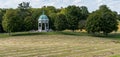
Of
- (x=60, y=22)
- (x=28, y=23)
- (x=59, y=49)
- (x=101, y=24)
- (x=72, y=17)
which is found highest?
(x=72, y=17)

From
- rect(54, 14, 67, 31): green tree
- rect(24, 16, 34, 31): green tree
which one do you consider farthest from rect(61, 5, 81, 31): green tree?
rect(24, 16, 34, 31): green tree

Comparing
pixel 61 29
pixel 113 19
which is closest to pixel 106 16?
pixel 113 19

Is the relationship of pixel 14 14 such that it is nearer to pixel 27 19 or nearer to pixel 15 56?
pixel 27 19

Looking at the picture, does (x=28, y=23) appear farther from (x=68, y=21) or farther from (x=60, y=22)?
(x=68, y=21)

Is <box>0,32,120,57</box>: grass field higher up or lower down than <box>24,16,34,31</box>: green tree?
lower down

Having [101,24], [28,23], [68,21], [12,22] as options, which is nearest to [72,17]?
[68,21]

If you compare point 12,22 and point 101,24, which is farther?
point 12,22

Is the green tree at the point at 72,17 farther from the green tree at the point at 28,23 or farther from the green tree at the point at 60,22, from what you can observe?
the green tree at the point at 28,23

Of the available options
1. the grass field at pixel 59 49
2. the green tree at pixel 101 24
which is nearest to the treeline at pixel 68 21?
the green tree at pixel 101 24

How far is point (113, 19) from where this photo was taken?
121m

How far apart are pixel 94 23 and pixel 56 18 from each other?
18315mm

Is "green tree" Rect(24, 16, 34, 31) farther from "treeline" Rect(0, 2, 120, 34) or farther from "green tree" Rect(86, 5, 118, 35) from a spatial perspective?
"green tree" Rect(86, 5, 118, 35)

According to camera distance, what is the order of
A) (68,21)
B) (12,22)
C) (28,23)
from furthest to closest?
(68,21) < (28,23) < (12,22)

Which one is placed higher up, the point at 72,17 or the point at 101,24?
the point at 72,17
